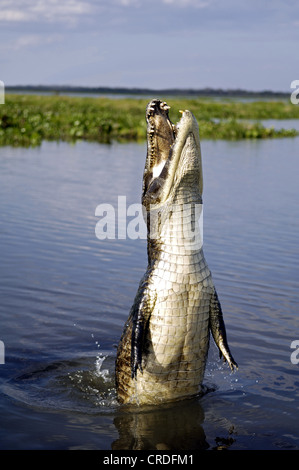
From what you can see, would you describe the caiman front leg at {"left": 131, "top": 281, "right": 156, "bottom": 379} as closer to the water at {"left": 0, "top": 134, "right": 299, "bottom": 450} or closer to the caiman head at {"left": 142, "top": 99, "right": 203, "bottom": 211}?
the water at {"left": 0, "top": 134, "right": 299, "bottom": 450}

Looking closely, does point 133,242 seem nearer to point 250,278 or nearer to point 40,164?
point 250,278

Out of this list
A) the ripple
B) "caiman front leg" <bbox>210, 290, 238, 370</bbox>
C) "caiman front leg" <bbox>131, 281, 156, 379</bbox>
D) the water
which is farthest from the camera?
the ripple

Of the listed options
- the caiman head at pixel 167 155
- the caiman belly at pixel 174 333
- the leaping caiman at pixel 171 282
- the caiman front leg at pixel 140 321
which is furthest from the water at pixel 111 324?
the caiman head at pixel 167 155

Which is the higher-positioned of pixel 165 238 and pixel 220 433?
pixel 165 238

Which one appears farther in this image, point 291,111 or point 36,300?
point 291,111

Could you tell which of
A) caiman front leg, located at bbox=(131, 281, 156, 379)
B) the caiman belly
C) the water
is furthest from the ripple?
caiman front leg, located at bbox=(131, 281, 156, 379)

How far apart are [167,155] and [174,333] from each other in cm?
153

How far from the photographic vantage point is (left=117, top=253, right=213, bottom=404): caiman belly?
5.66 meters

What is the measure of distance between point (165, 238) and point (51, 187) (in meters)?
12.8

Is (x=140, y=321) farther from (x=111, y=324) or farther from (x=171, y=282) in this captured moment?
(x=111, y=324)

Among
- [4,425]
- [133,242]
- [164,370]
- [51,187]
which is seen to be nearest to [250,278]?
[133,242]

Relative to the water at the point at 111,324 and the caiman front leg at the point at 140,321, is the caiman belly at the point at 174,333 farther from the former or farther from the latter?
the water at the point at 111,324

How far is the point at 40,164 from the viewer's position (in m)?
22.8

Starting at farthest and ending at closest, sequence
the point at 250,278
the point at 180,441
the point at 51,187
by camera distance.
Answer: the point at 51,187, the point at 250,278, the point at 180,441
